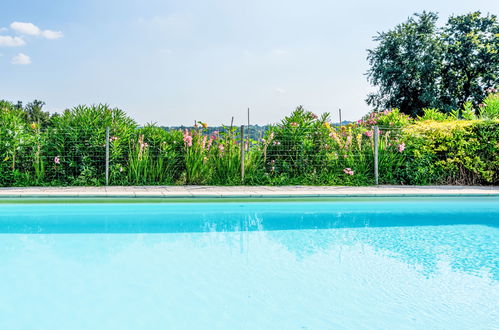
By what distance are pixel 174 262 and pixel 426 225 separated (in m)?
4.13

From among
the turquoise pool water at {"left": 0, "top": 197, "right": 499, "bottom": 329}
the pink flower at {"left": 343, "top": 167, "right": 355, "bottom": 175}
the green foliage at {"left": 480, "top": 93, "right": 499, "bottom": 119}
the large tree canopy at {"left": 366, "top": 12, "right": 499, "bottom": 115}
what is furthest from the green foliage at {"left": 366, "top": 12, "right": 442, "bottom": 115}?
the turquoise pool water at {"left": 0, "top": 197, "right": 499, "bottom": 329}

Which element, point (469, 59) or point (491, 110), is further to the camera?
point (469, 59)

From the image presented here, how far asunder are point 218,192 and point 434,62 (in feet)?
70.7

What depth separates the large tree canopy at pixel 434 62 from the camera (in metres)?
26.0

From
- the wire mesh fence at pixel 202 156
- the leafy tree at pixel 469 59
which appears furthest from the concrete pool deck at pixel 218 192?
the leafy tree at pixel 469 59

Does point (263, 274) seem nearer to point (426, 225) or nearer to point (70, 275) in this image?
point (70, 275)

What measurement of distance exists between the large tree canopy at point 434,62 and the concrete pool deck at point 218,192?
18.4m

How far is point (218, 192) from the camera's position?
28.0 feet

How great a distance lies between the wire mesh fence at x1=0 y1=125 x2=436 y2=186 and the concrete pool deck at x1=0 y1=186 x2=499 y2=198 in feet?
2.10

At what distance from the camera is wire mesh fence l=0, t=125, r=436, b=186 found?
966cm

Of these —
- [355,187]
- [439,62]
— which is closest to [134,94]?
[355,187]

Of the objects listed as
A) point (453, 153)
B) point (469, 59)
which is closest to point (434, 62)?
point (469, 59)

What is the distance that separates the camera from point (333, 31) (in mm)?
12523

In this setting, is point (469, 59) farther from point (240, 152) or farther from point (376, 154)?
point (240, 152)
